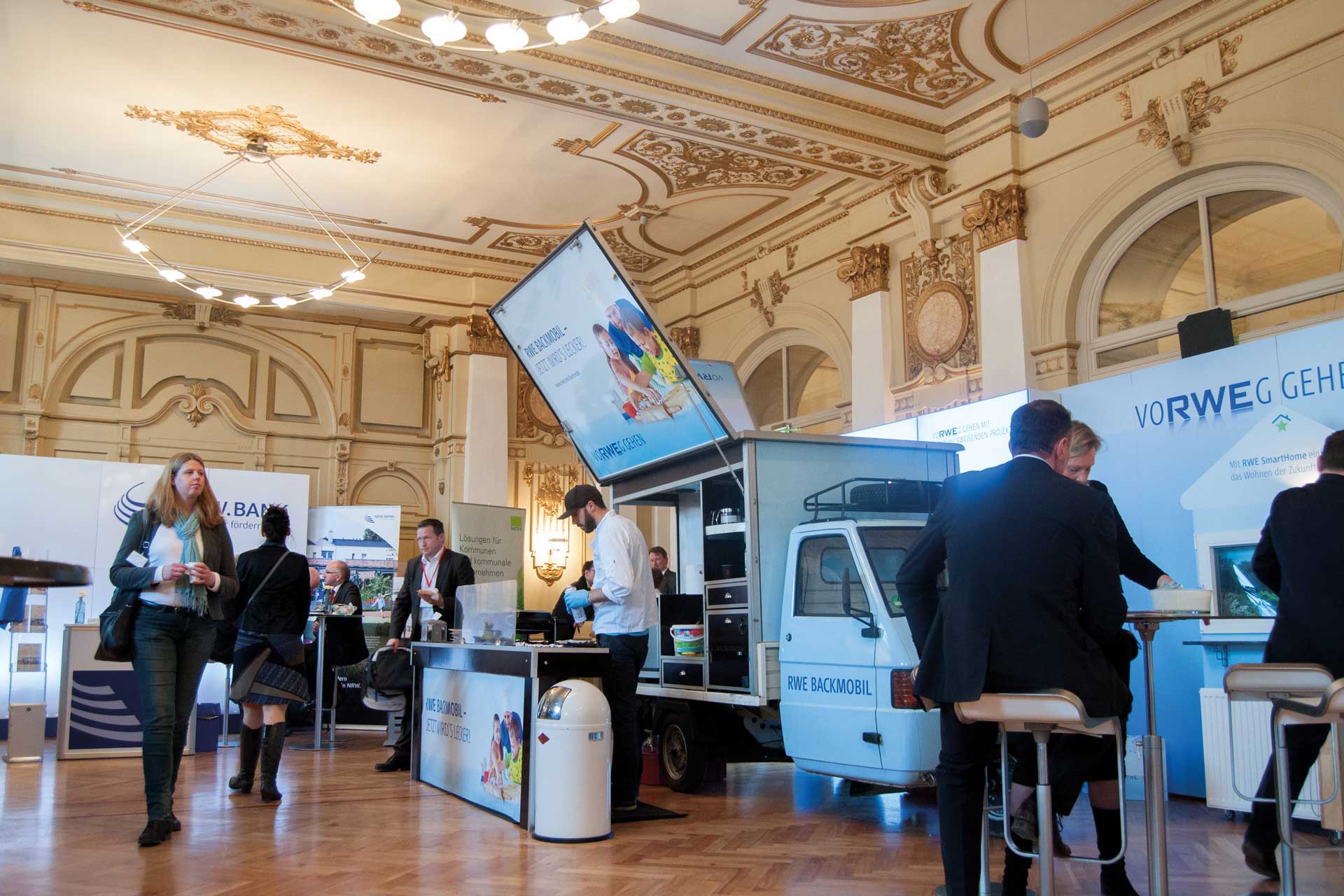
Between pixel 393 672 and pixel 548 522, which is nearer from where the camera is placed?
pixel 393 672

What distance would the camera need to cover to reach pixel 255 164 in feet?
36.7

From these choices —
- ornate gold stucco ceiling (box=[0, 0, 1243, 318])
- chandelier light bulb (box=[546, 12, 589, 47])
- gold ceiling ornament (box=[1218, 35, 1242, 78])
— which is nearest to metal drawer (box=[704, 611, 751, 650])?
chandelier light bulb (box=[546, 12, 589, 47])

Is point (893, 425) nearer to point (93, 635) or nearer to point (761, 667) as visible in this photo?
point (761, 667)

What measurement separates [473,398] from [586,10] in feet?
25.3

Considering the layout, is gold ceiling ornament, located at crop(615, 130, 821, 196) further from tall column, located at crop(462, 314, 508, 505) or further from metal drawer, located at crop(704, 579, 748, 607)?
metal drawer, located at crop(704, 579, 748, 607)

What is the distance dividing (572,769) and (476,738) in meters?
1.18

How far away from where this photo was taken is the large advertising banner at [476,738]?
533 centimetres

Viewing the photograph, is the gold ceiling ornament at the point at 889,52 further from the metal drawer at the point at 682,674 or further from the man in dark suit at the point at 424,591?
the metal drawer at the point at 682,674

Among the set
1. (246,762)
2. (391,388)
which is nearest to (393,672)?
(246,762)

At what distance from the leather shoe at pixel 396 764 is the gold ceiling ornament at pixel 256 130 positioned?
6.10 metres

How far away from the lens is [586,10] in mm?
6848

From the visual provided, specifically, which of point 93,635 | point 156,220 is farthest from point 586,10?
point 156,220

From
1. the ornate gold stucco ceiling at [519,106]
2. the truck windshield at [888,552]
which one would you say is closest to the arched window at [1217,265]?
the ornate gold stucco ceiling at [519,106]

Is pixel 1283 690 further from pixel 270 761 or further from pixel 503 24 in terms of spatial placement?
pixel 503 24
